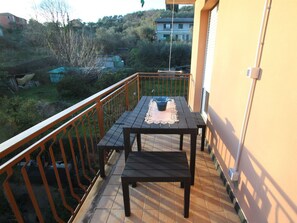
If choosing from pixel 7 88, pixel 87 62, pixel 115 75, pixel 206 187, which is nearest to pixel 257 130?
pixel 206 187

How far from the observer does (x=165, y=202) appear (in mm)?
1845

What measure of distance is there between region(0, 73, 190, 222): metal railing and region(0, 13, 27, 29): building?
17652mm

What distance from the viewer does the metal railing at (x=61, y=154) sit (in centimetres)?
98

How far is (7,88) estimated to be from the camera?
11.4 metres

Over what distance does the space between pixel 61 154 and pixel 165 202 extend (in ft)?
8.39

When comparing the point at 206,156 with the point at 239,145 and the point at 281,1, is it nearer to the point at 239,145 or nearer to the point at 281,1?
the point at 239,145

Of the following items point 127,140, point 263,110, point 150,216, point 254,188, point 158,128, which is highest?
point 263,110

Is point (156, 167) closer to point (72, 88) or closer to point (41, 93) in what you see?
point (72, 88)

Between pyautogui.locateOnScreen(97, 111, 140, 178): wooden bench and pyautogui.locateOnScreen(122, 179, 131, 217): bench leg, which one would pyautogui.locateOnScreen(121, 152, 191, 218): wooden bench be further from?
pyautogui.locateOnScreen(97, 111, 140, 178): wooden bench

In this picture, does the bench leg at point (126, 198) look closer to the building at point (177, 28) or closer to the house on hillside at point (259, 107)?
the house on hillside at point (259, 107)

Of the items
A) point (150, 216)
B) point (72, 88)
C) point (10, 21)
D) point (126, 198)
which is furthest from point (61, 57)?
point (150, 216)

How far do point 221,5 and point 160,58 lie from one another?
13434mm

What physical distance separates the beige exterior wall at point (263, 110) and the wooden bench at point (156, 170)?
0.52 metres

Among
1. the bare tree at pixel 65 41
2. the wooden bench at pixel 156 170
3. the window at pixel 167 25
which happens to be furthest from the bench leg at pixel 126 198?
the window at pixel 167 25
